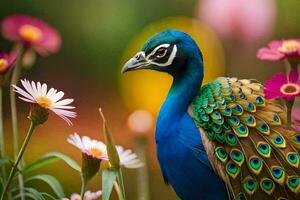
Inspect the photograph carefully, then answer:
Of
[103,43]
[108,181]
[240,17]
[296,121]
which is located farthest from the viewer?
[103,43]

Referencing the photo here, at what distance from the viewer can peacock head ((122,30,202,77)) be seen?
3.32ft

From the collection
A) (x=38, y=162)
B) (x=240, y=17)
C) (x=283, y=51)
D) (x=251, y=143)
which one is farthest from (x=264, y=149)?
(x=240, y=17)

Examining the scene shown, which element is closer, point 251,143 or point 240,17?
point 251,143

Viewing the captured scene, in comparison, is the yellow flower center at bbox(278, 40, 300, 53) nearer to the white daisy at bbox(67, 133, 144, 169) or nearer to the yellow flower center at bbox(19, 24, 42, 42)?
the white daisy at bbox(67, 133, 144, 169)

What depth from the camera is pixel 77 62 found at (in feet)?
7.43

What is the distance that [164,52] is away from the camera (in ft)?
3.33

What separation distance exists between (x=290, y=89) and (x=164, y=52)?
0.58 ft

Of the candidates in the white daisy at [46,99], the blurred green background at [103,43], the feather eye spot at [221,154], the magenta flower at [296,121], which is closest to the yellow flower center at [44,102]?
the white daisy at [46,99]

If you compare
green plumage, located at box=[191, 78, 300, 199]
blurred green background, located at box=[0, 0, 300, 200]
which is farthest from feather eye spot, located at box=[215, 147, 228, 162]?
blurred green background, located at box=[0, 0, 300, 200]

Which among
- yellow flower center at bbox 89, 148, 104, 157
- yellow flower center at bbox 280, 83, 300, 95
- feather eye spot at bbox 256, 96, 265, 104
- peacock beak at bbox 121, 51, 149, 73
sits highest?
peacock beak at bbox 121, 51, 149, 73

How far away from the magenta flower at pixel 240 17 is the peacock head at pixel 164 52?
1114 mm

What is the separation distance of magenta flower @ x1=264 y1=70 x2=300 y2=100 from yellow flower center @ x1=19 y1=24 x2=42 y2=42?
391 mm

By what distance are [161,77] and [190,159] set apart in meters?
1.23

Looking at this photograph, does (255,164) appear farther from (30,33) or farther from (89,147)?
(30,33)
